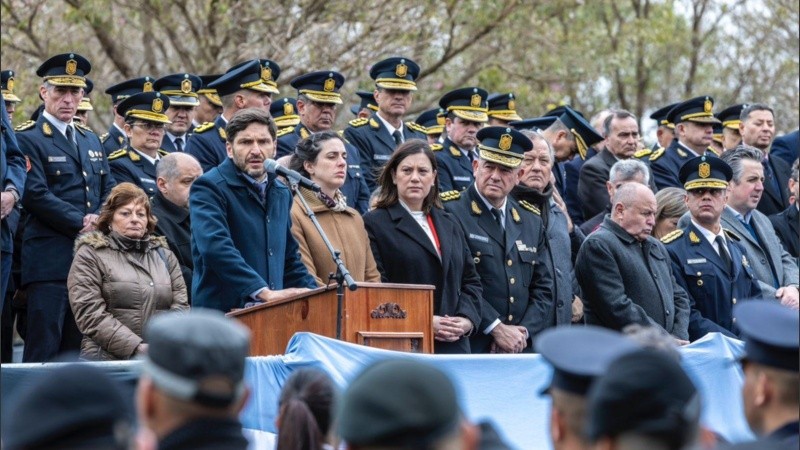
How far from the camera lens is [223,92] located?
462 inches

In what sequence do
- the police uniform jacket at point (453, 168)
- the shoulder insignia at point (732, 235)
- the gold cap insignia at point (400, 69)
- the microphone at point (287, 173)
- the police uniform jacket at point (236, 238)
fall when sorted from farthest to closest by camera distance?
1. the gold cap insignia at point (400, 69)
2. the police uniform jacket at point (453, 168)
3. the shoulder insignia at point (732, 235)
4. the police uniform jacket at point (236, 238)
5. the microphone at point (287, 173)

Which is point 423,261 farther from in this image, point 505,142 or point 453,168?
point 453,168

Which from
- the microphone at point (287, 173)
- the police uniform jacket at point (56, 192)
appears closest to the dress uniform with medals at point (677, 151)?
the police uniform jacket at point (56, 192)

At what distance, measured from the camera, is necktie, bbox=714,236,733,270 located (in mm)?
10516

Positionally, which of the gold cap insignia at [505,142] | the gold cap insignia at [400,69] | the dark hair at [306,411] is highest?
the gold cap insignia at [400,69]

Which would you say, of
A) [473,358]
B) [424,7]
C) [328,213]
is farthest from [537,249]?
[424,7]

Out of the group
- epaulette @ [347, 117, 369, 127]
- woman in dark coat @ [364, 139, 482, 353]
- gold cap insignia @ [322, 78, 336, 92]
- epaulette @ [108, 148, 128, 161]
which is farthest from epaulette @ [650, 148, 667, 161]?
epaulette @ [108, 148, 128, 161]

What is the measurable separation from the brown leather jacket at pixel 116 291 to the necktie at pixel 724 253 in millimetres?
3729

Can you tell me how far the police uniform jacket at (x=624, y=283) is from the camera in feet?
31.3

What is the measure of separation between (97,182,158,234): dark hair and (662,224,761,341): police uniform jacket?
3.62m

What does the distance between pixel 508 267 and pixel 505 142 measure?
78 centimetres

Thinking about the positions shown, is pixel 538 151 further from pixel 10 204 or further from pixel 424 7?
pixel 424 7

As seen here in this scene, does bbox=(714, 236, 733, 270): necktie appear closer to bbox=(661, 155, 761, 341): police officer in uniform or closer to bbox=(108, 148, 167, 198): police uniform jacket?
bbox=(661, 155, 761, 341): police officer in uniform

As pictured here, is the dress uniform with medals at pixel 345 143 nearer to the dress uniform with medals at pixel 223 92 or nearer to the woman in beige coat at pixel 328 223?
the dress uniform with medals at pixel 223 92
